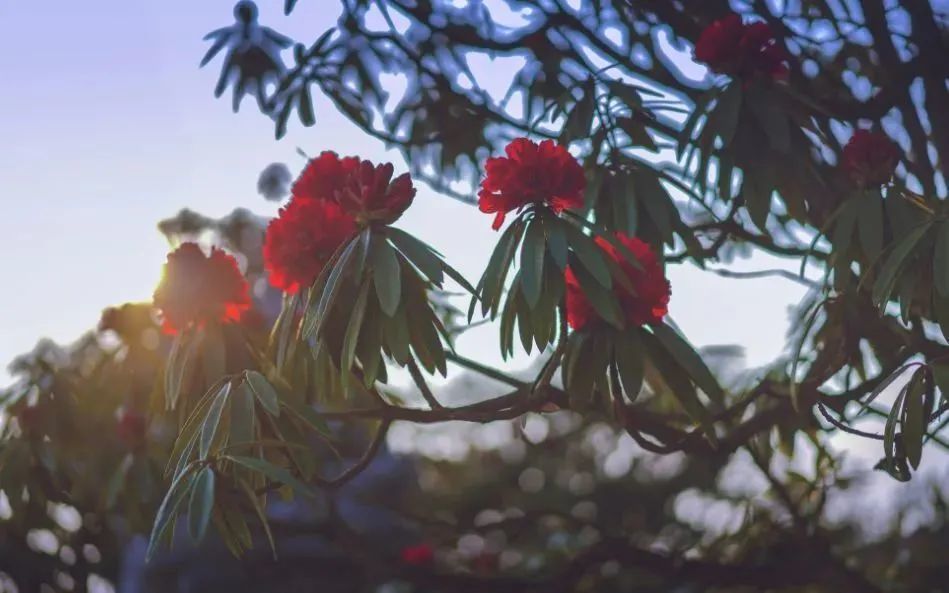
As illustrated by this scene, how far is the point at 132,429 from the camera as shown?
2.32m

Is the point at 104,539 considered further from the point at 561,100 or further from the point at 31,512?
the point at 561,100

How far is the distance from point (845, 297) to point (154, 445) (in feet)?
4.77

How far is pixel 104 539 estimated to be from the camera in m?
2.86

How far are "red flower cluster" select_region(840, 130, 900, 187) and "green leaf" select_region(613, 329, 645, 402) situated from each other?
0.50 metres

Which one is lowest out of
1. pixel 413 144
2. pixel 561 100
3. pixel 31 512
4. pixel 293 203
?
pixel 31 512

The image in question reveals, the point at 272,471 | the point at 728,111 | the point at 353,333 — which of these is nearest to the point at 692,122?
the point at 728,111

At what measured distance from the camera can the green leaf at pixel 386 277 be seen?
53.1 inches

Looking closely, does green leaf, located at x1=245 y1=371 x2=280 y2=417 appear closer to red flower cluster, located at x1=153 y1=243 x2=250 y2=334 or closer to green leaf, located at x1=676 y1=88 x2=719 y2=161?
red flower cluster, located at x1=153 y1=243 x2=250 y2=334

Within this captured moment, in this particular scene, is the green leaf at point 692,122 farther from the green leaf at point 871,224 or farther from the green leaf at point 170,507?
the green leaf at point 170,507

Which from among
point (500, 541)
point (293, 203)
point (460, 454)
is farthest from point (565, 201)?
point (460, 454)

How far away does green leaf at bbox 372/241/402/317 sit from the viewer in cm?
135

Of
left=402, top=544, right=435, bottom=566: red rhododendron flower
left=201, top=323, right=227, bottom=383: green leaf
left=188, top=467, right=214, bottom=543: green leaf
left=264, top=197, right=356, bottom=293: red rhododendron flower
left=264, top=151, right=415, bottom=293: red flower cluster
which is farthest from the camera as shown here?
left=402, top=544, right=435, bottom=566: red rhododendron flower

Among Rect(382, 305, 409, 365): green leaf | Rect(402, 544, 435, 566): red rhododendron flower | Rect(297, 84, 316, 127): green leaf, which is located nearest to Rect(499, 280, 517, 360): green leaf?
Rect(382, 305, 409, 365): green leaf

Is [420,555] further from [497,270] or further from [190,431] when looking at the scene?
[497,270]
